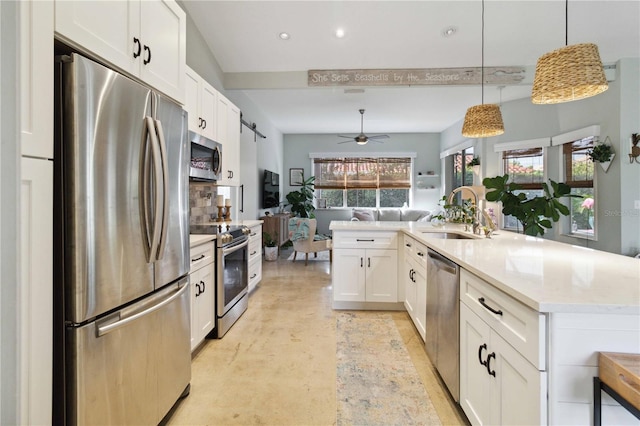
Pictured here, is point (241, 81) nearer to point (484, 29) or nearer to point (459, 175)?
point (484, 29)

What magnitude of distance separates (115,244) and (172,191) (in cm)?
43

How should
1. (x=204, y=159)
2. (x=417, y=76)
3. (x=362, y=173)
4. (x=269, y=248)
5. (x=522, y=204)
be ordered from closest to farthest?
(x=204, y=159) → (x=522, y=204) → (x=417, y=76) → (x=269, y=248) → (x=362, y=173)

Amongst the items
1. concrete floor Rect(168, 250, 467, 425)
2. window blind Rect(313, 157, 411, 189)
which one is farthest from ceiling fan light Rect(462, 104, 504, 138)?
window blind Rect(313, 157, 411, 189)

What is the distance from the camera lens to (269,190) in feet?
21.0

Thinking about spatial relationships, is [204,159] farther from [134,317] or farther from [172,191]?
[134,317]

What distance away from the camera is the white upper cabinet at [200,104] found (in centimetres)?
253

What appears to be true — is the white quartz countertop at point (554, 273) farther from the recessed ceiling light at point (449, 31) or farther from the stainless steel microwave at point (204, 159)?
the recessed ceiling light at point (449, 31)

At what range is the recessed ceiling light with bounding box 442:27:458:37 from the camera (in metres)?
3.15

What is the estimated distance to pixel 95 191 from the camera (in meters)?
1.12

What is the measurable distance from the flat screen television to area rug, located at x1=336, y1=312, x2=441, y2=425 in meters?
3.93

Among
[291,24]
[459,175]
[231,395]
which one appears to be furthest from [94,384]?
[459,175]

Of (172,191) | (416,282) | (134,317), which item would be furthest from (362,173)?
(134,317)

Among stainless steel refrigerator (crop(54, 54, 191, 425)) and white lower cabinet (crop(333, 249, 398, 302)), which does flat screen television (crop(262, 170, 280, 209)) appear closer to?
white lower cabinet (crop(333, 249, 398, 302))

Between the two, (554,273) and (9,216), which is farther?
(554,273)
